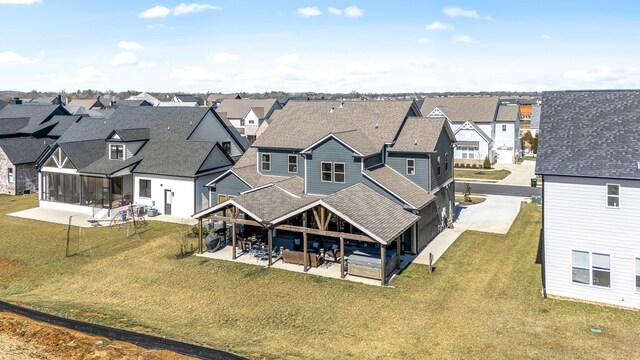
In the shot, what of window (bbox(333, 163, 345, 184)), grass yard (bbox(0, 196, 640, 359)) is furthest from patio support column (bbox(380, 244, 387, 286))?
window (bbox(333, 163, 345, 184))

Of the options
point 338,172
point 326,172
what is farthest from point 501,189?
point 326,172

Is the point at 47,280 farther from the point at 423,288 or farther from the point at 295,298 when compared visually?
the point at 423,288

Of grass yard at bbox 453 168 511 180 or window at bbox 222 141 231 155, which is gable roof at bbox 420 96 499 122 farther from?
window at bbox 222 141 231 155

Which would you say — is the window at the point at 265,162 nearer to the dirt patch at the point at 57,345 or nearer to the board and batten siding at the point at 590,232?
the dirt patch at the point at 57,345

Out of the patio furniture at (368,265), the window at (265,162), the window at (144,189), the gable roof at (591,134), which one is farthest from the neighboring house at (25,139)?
the gable roof at (591,134)

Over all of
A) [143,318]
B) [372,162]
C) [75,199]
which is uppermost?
[372,162]

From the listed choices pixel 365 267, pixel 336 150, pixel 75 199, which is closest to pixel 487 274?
pixel 365 267
